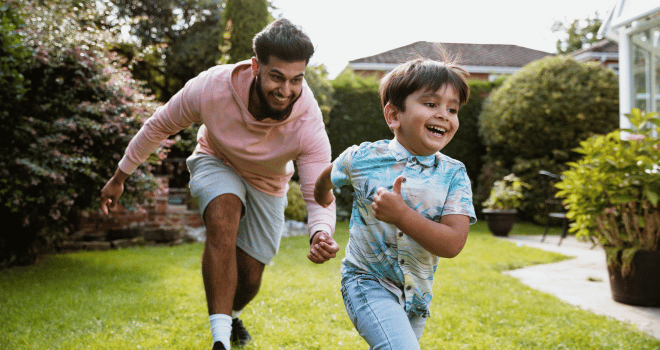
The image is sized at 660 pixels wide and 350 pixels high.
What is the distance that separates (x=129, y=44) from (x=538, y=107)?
8.47 metres

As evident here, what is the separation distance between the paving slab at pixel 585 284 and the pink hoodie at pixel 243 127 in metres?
2.71

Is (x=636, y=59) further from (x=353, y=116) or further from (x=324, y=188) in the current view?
(x=324, y=188)

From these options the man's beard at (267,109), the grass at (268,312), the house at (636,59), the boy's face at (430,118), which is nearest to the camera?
the boy's face at (430,118)

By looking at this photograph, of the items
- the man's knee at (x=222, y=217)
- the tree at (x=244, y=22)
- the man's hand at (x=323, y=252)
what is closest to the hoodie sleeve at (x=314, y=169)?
the man's hand at (x=323, y=252)

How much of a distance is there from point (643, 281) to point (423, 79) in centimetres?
345

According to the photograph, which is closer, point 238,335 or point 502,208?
point 238,335

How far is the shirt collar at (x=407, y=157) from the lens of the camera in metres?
1.80

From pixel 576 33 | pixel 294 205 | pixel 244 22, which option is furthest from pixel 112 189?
pixel 576 33

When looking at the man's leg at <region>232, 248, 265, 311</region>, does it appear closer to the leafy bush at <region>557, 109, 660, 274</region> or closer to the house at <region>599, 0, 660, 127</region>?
the leafy bush at <region>557, 109, 660, 274</region>

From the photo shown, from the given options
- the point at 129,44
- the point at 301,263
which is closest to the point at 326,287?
the point at 301,263

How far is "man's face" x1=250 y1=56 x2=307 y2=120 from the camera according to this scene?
2.25m

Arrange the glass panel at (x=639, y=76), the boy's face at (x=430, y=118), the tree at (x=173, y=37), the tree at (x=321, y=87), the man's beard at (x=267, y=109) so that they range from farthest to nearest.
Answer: the tree at (x=173, y=37) < the tree at (x=321, y=87) < the glass panel at (x=639, y=76) < the man's beard at (x=267, y=109) < the boy's face at (x=430, y=118)

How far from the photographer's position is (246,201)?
2.85 m

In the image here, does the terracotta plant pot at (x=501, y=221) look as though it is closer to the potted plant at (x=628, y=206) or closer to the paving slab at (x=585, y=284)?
the paving slab at (x=585, y=284)
